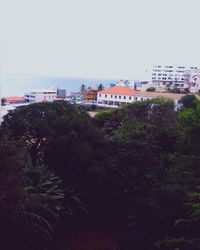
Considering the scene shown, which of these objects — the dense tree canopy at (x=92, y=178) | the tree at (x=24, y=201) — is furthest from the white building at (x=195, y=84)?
the tree at (x=24, y=201)

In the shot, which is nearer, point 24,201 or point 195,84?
point 24,201

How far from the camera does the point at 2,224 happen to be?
10.3 m

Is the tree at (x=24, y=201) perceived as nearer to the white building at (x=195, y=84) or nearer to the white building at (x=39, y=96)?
the white building at (x=39, y=96)

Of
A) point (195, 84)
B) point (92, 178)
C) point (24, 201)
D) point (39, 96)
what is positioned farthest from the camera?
point (195, 84)

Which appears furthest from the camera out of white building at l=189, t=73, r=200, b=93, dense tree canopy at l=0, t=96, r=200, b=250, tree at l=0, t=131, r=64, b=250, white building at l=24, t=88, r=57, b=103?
white building at l=24, t=88, r=57, b=103

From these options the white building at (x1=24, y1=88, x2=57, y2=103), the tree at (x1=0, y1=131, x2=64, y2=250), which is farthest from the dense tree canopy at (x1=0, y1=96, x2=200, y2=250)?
the white building at (x1=24, y1=88, x2=57, y2=103)

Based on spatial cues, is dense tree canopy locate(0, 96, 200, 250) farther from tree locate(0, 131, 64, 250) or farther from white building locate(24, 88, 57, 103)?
white building locate(24, 88, 57, 103)

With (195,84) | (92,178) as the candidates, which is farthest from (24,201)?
(195,84)

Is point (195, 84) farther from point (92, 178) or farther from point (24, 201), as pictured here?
point (24, 201)

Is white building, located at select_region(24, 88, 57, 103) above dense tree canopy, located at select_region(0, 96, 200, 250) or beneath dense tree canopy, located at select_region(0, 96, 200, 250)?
above

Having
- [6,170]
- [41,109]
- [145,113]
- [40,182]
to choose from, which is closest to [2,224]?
[6,170]

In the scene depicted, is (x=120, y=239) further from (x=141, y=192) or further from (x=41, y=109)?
(x=41, y=109)

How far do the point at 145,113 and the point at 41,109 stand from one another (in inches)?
358

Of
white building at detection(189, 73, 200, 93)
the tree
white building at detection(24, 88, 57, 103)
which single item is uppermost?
white building at detection(189, 73, 200, 93)
